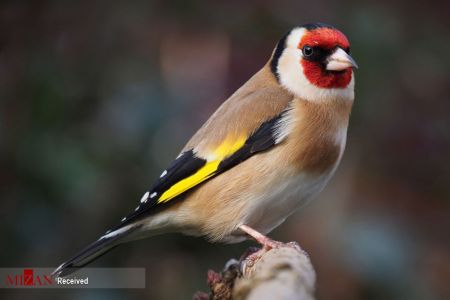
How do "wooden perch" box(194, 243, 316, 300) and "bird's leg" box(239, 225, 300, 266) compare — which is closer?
Result: "wooden perch" box(194, 243, 316, 300)

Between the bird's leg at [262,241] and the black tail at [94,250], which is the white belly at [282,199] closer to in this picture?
the bird's leg at [262,241]

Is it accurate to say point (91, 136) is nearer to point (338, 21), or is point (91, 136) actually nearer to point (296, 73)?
point (296, 73)

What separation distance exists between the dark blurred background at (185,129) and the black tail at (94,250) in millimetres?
569

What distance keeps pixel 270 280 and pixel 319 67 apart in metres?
1.69

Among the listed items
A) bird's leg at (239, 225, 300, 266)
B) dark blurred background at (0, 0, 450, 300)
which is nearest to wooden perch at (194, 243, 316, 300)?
bird's leg at (239, 225, 300, 266)

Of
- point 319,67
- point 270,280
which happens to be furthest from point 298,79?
point 270,280

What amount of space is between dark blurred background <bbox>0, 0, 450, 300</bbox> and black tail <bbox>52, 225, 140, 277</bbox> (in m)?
0.57

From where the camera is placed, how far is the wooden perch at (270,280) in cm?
182

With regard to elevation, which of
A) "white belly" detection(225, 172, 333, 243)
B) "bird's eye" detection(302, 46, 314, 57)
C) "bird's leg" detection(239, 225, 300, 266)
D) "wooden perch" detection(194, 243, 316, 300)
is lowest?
"wooden perch" detection(194, 243, 316, 300)

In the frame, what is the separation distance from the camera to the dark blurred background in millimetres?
3992

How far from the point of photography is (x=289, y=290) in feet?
5.94

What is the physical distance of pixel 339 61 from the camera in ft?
11.1

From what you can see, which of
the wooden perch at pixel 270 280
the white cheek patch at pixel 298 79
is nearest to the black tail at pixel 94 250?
the wooden perch at pixel 270 280

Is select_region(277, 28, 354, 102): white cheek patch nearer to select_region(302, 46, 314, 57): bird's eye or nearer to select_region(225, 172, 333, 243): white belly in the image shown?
select_region(302, 46, 314, 57): bird's eye
